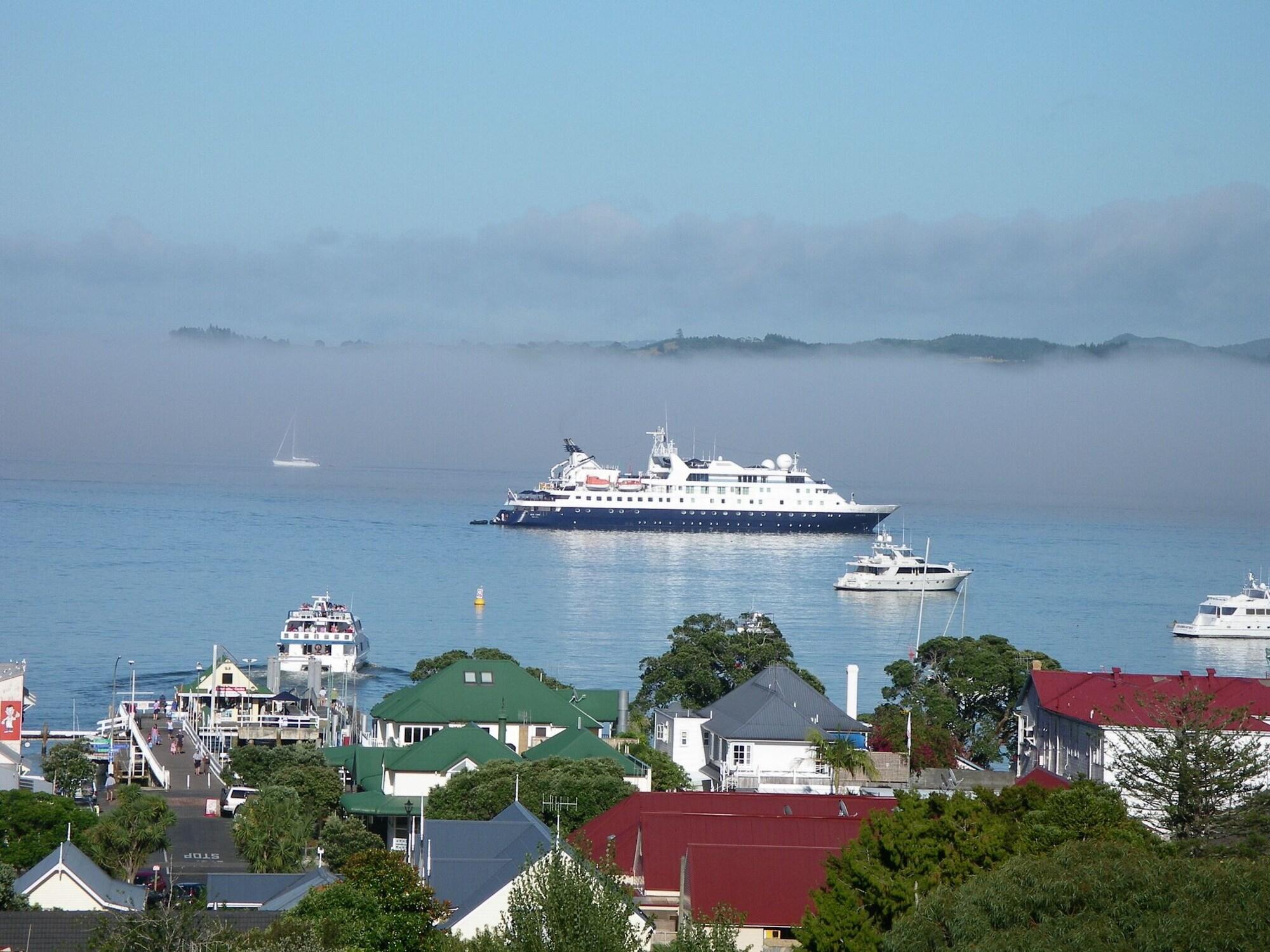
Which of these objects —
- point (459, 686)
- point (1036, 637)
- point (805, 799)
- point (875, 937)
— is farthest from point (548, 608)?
point (875, 937)

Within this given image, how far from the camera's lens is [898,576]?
75062 millimetres

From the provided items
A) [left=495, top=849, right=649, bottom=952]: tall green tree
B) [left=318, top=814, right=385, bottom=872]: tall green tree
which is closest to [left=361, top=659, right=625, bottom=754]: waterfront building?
[left=318, top=814, right=385, bottom=872]: tall green tree

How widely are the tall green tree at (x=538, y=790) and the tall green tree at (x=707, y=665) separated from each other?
30.4 ft

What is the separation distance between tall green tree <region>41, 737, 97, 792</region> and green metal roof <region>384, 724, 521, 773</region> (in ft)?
15.1

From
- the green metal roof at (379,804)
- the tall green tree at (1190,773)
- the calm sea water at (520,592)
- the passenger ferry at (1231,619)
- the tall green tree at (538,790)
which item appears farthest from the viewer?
the passenger ferry at (1231,619)

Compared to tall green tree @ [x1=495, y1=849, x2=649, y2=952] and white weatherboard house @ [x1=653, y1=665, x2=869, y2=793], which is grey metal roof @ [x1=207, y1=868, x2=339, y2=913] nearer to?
tall green tree @ [x1=495, y1=849, x2=649, y2=952]

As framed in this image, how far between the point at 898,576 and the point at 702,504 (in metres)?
32.3

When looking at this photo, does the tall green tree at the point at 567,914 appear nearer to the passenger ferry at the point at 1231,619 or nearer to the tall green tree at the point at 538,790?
the tall green tree at the point at 538,790

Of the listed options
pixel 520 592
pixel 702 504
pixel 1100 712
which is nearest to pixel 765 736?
pixel 1100 712

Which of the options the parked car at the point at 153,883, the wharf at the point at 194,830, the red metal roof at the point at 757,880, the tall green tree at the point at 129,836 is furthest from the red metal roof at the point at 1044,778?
the tall green tree at the point at 129,836

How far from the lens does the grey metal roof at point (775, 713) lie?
927 inches

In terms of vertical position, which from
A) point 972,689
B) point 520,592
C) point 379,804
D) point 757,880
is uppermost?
point 520,592

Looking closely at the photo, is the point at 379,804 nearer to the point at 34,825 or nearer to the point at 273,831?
the point at 273,831

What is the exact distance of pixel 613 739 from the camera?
85.6ft
